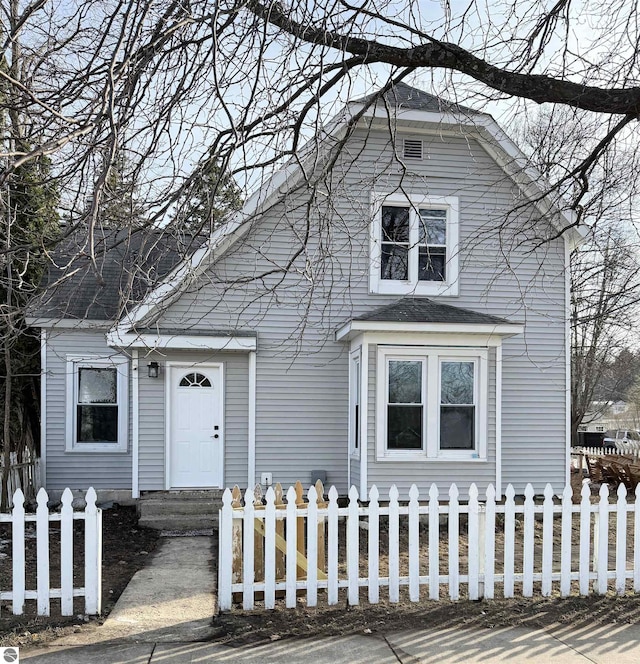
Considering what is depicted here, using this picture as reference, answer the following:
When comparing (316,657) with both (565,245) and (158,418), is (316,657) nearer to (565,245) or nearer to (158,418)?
(158,418)

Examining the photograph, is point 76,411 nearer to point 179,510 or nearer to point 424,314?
point 179,510

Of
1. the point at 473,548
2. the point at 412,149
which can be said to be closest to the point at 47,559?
the point at 473,548

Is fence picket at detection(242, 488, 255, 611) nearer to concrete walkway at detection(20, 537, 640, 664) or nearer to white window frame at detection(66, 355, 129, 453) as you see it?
concrete walkway at detection(20, 537, 640, 664)

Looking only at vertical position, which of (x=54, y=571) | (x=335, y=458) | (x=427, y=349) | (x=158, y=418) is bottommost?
(x=54, y=571)

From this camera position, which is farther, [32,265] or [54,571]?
[32,265]

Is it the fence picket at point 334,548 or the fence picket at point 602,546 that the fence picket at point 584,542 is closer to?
the fence picket at point 602,546

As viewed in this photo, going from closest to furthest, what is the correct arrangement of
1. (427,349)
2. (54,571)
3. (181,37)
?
(181,37), (54,571), (427,349)

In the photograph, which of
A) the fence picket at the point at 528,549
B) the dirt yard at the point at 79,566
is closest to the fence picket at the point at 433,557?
the fence picket at the point at 528,549

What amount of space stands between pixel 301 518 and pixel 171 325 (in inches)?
212

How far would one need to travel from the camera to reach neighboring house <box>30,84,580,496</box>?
10859 millimetres

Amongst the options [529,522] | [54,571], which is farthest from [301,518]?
[54,571]

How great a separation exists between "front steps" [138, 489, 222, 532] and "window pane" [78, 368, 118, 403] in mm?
2453

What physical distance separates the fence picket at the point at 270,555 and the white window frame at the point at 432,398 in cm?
488

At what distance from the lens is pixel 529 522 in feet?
20.9
